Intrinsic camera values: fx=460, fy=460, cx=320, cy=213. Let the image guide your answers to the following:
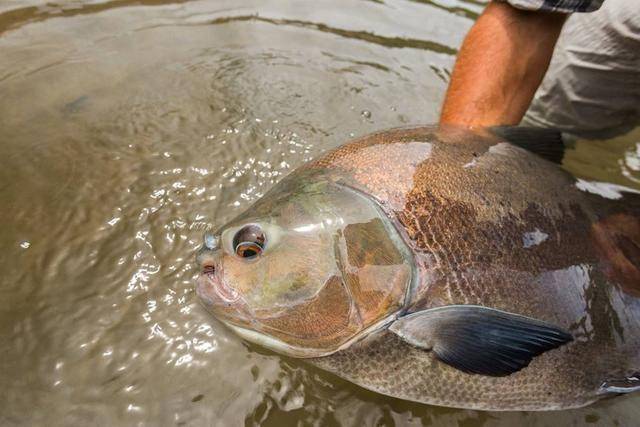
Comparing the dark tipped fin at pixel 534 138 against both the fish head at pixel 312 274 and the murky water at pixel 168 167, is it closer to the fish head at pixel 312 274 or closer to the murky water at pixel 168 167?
the fish head at pixel 312 274

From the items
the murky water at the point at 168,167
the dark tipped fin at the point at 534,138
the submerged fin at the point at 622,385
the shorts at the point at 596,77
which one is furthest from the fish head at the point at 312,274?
the shorts at the point at 596,77

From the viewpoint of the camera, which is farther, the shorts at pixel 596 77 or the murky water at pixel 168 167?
the shorts at pixel 596 77

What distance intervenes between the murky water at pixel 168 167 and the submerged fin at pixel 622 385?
0.22m

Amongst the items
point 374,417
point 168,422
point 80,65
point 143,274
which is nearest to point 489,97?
point 374,417

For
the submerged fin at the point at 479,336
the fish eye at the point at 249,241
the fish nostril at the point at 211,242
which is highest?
the fish eye at the point at 249,241

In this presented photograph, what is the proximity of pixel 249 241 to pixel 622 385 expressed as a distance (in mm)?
1538

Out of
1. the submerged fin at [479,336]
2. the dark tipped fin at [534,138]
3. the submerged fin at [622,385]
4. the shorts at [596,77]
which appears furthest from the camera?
the shorts at [596,77]

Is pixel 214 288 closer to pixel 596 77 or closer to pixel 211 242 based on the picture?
pixel 211 242

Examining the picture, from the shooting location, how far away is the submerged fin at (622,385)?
1.76 m

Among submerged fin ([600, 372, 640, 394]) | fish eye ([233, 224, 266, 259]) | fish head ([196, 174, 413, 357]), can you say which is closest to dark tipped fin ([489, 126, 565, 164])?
fish head ([196, 174, 413, 357])

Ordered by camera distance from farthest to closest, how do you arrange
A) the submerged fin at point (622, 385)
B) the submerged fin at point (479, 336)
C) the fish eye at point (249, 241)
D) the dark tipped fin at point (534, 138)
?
the dark tipped fin at point (534, 138) < the submerged fin at point (622, 385) < the fish eye at point (249, 241) < the submerged fin at point (479, 336)

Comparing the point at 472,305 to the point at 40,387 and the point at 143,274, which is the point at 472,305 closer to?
the point at 143,274

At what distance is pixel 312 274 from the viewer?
1.48m

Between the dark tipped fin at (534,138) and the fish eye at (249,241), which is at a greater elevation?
the dark tipped fin at (534,138)
